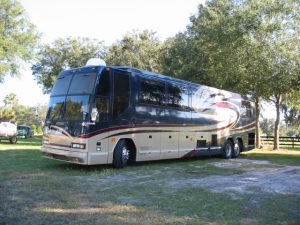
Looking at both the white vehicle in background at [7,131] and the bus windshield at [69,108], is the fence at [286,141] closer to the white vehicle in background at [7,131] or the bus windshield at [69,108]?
the white vehicle in background at [7,131]

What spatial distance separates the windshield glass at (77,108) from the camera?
1184cm

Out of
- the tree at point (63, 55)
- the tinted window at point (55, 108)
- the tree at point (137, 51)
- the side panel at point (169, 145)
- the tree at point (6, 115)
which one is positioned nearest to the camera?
the tinted window at point (55, 108)

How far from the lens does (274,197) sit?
825 cm

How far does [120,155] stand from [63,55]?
31.9 meters

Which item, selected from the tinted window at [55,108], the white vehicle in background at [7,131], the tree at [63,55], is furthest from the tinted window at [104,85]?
the tree at [63,55]

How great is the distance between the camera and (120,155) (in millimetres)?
12781

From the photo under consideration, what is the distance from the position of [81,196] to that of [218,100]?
40.8ft

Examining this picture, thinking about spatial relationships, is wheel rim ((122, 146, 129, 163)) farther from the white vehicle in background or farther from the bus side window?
the white vehicle in background

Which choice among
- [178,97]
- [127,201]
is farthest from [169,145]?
[127,201]

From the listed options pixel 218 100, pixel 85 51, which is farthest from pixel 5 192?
pixel 85 51

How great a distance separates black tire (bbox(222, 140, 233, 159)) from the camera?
1919cm

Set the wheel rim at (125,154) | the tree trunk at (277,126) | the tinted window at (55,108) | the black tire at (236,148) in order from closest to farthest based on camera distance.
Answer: the tinted window at (55,108) < the wheel rim at (125,154) < the black tire at (236,148) < the tree trunk at (277,126)

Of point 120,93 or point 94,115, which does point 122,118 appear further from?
point 94,115

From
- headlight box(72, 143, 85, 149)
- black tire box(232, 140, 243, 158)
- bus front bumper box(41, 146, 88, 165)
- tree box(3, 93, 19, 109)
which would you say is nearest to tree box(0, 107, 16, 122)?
tree box(3, 93, 19, 109)
